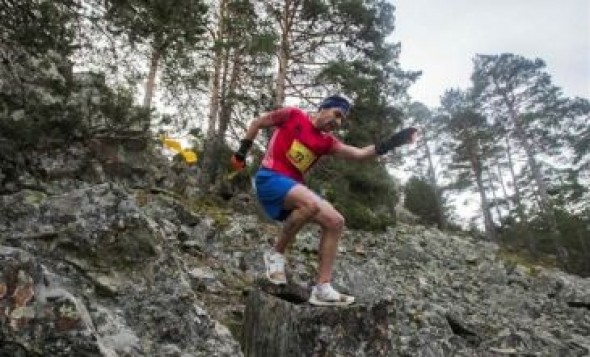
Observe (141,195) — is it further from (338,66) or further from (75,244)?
(338,66)

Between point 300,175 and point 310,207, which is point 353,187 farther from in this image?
point 310,207

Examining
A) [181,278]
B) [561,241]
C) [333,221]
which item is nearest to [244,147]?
[333,221]

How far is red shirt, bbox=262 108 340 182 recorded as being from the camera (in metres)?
6.12

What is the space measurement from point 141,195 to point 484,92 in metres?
31.7

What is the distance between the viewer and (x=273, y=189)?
19.7 feet

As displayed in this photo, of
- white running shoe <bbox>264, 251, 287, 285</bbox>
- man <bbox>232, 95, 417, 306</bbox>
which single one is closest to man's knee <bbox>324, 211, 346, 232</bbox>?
man <bbox>232, 95, 417, 306</bbox>

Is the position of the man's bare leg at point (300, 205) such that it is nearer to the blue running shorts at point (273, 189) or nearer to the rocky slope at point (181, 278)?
the blue running shorts at point (273, 189)

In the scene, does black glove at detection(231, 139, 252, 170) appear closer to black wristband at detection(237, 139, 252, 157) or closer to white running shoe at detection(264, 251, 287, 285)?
black wristband at detection(237, 139, 252, 157)

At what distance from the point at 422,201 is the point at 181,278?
3622 centimetres

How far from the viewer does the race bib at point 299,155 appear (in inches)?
241

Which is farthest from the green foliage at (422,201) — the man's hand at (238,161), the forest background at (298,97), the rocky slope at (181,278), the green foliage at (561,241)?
the man's hand at (238,161)

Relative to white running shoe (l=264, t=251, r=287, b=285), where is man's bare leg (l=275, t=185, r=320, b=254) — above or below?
above

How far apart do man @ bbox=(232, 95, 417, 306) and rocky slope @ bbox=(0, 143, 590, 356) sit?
569 mm

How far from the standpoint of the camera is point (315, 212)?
19.4 feet
